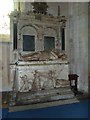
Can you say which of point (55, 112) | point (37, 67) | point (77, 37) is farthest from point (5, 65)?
point (77, 37)

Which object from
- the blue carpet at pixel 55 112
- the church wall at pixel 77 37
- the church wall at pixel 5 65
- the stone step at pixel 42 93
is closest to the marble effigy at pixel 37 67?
the stone step at pixel 42 93

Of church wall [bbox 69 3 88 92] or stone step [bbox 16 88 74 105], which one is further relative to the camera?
church wall [bbox 69 3 88 92]

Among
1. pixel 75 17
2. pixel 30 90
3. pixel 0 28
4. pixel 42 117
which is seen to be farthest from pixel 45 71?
pixel 75 17

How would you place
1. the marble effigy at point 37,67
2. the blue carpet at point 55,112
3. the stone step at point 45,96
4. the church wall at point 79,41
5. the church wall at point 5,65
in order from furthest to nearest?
the church wall at point 79,41, the church wall at point 5,65, the marble effigy at point 37,67, the stone step at point 45,96, the blue carpet at point 55,112

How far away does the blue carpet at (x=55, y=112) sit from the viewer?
A: 12.3 feet

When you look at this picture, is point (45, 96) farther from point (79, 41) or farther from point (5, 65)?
point (79, 41)

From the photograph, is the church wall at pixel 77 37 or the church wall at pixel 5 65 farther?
the church wall at pixel 77 37

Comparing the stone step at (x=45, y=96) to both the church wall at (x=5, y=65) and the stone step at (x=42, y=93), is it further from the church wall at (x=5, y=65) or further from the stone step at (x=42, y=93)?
the church wall at (x=5, y=65)

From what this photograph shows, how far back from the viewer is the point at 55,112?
400 cm

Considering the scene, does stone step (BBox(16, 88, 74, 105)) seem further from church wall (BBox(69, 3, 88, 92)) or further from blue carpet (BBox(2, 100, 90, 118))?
church wall (BBox(69, 3, 88, 92))

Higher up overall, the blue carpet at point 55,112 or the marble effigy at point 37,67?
the marble effigy at point 37,67

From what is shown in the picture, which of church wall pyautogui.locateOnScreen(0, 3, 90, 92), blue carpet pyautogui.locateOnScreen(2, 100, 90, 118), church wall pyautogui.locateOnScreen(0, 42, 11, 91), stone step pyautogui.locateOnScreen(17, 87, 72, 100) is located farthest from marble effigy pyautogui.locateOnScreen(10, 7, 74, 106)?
church wall pyautogui.locateOnScreen(0, 3, 90, 92)

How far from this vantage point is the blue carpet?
375 centimetres

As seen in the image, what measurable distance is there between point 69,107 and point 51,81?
0.88 metres
